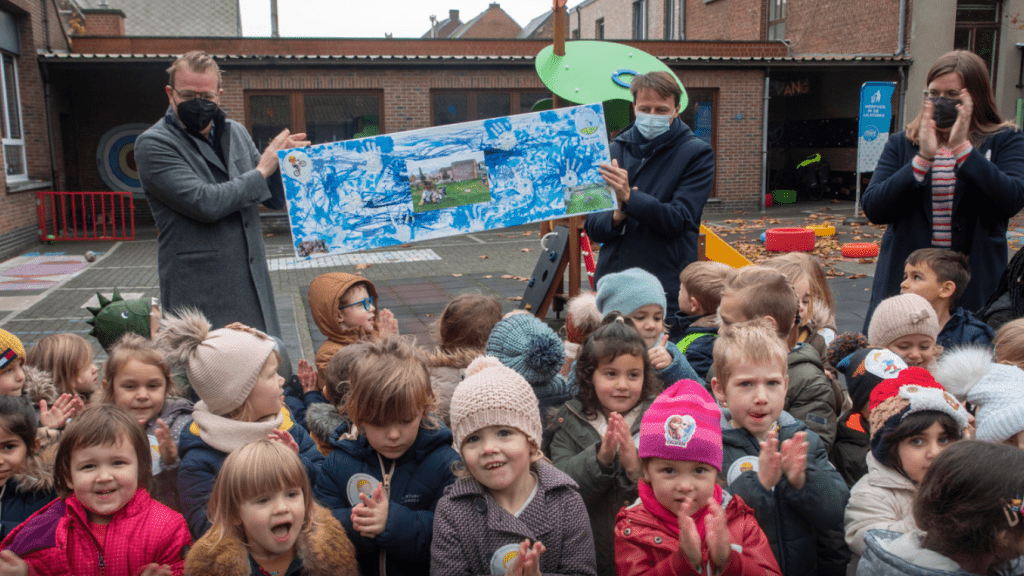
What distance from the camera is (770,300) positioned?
302 cm

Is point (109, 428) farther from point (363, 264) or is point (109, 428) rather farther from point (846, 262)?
point (846, 262)

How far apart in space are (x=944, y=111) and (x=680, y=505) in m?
2.43

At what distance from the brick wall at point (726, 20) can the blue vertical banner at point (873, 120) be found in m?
10.2

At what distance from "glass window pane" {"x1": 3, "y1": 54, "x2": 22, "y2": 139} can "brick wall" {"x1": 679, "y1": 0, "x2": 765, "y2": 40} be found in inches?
812

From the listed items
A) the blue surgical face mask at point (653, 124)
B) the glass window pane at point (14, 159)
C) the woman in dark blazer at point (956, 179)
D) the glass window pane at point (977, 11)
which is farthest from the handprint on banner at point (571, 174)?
the glass window pane at point (977, 11)

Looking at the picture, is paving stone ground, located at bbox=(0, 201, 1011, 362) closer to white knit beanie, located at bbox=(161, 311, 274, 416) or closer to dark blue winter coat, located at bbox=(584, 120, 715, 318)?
dark blue winter coat, located at bbox=(584, 120, 715, 318)

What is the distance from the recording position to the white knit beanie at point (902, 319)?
3021mm

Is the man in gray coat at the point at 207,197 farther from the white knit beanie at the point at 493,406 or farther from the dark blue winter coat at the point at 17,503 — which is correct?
the white knit beanie at the point at 493,406

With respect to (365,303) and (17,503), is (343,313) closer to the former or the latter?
(365,303)

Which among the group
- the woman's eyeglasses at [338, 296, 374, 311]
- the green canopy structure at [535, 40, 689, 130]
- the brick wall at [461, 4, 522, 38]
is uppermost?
the brick wall at [461, 4, 522, 38]

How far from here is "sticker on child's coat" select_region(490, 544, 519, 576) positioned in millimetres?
2074

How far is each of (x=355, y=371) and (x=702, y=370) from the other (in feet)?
5.36

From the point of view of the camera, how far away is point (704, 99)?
64.2 feet

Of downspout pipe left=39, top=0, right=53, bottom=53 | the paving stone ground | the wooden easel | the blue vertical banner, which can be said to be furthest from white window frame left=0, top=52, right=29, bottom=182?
the blue vertical banner
